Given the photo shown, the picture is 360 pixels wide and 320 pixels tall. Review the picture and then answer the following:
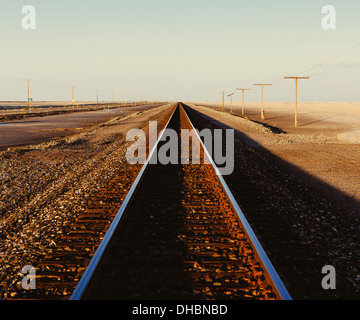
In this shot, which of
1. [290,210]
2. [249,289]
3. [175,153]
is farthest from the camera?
[175,153]

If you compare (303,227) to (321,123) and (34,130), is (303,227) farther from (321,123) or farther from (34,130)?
(321,123)

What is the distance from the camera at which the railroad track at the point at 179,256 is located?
10.2ft

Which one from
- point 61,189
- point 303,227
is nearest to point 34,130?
point 61,189

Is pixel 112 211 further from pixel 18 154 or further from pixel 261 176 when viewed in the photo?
pixel 18 154

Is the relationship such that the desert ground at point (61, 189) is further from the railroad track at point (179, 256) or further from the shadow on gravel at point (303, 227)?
the railroad track at point (179, 256)

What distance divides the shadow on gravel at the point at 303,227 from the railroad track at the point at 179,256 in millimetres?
305

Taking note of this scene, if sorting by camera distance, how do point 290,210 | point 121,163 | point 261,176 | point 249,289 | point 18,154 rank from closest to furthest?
point 249,289 → point 290,210 → point 261,176 → point 121,163 → point 18,154

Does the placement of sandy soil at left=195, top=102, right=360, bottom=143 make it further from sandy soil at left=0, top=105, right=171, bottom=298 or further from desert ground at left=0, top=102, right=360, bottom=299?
sandy soil at left=0, top=105, right=171, bottom=298

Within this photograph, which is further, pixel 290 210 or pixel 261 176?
pixel 261 176

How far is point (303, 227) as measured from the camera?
16.1 ft
